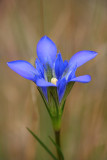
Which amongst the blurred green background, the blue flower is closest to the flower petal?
the blue flower

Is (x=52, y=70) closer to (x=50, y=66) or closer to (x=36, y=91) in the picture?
(x=50, y=66)

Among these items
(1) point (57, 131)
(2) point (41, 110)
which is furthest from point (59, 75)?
(2) point (41, 110)

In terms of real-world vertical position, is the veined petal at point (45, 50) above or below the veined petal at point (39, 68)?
above

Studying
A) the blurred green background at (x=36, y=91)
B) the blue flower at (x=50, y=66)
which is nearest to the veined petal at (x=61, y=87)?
the blue flower at (x=50, y=66)

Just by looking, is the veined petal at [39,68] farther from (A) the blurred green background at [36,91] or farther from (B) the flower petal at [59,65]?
(A) the blurred green background at [36,91]

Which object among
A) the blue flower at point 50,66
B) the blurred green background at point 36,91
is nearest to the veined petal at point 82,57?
the blue flower at point 50,66

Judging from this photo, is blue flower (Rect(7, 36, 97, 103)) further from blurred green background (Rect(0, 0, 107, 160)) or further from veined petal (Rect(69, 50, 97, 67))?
blurred green background (Rect(0, 0, 107, 160))

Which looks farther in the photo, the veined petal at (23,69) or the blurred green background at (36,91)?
the blurred green background at (36,91)

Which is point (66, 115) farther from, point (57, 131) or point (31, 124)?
point (57, 131)
